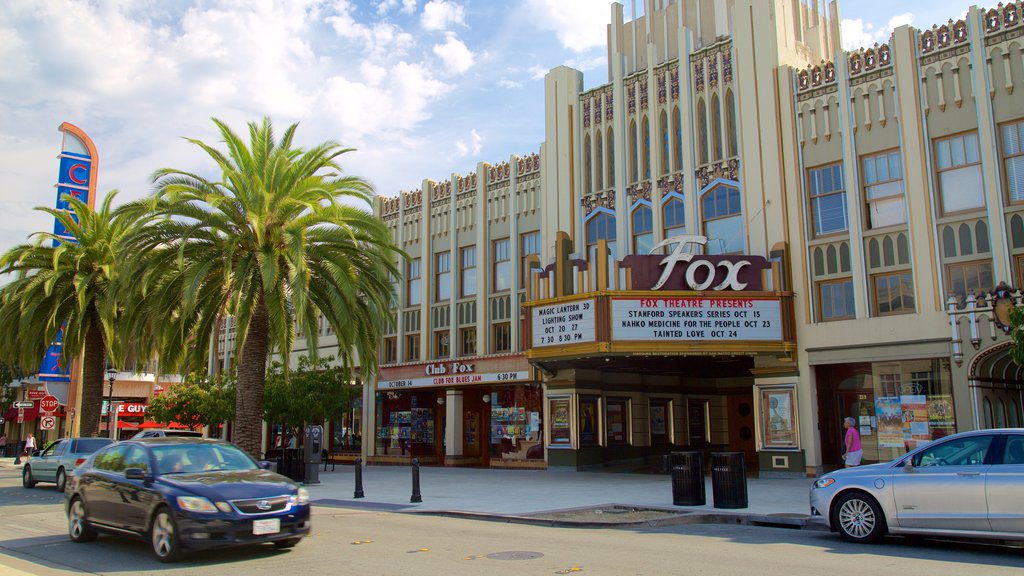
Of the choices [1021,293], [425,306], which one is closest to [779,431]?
[1021,293]

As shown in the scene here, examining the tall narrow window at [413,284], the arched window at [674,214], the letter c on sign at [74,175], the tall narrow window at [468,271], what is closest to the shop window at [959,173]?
the arched window at [674,214]

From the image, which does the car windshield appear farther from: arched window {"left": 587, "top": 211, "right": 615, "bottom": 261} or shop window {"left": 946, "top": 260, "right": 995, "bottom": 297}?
shop window {"left": 946, "top": 260, "right": 995, "bottom": 297}

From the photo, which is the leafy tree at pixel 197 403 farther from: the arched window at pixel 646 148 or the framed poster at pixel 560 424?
the arched window at pixel 646 148

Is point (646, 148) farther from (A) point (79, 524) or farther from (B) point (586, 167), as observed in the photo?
(A) point (79, 524)

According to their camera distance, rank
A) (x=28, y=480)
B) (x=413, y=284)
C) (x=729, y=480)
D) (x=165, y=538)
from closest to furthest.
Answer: (x=165, y=538) < (x=729, y=480) < (x=28, y=480) < (x=413, y=284)

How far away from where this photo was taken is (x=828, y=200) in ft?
81.4

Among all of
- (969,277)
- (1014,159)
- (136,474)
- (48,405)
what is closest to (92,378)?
(48,405)

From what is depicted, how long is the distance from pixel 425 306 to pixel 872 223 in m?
18.9

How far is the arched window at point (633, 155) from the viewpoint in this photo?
29.2 metres

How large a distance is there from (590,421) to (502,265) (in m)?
7.62

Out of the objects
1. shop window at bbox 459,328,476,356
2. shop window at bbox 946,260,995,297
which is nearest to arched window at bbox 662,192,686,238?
shop window at bbox 946,260,995,297

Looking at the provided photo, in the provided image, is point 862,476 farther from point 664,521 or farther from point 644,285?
point 644,285

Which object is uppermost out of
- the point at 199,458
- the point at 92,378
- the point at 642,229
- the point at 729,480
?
the point at 642,229

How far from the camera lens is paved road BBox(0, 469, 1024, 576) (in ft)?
31.7
